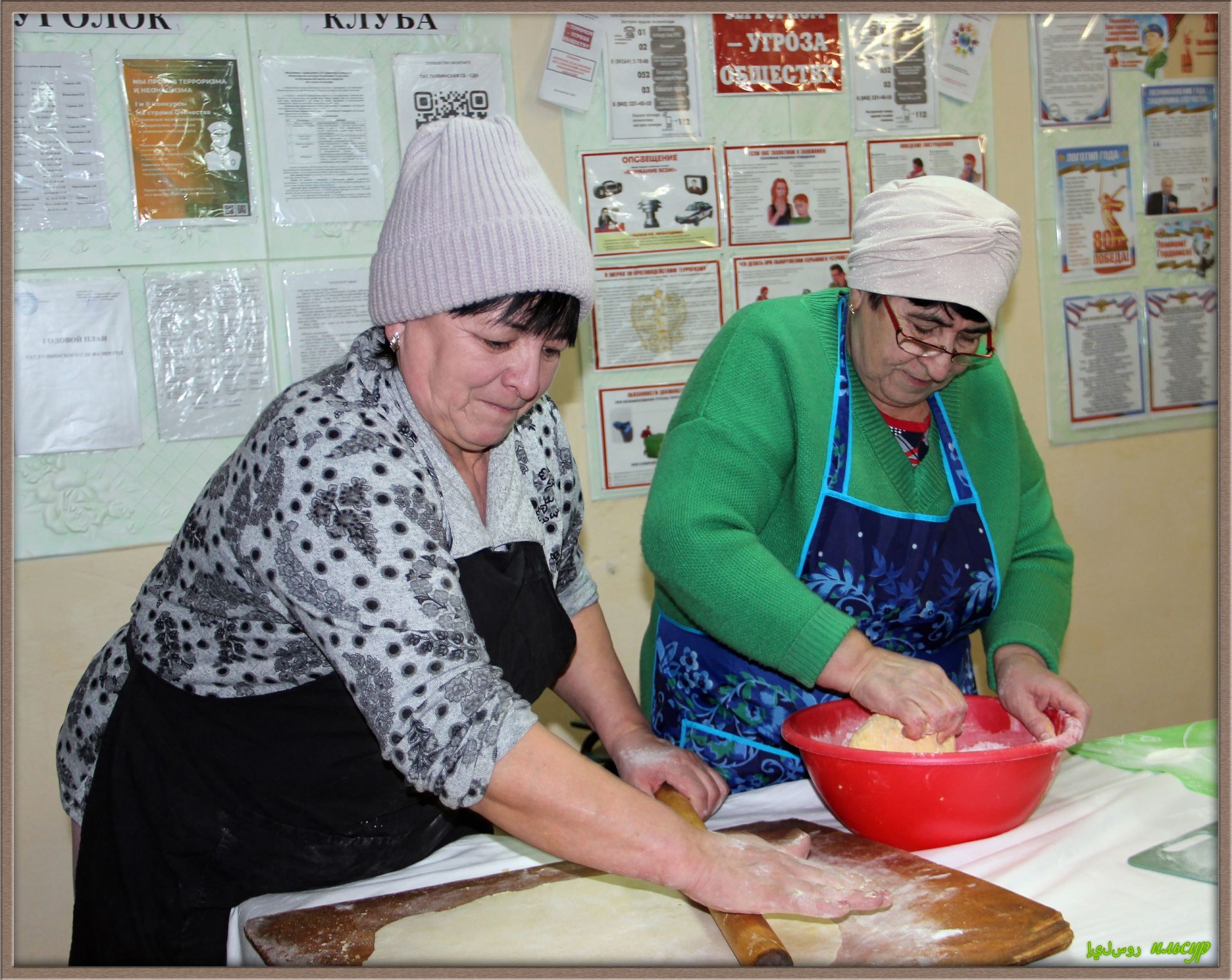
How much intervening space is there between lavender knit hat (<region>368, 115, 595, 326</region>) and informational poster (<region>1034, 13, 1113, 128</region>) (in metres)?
2.24

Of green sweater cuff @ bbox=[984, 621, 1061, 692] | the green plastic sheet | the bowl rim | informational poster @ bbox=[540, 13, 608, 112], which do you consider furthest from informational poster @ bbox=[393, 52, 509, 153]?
the green plastic sheet

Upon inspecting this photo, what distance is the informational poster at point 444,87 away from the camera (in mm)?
2412

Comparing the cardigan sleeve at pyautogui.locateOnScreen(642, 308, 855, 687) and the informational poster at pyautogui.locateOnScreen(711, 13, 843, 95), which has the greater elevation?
the informational poster at pyautogui.locateOnScreen(711, 13, 843, 95)

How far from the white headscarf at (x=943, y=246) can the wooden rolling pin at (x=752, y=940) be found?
916 millimetres

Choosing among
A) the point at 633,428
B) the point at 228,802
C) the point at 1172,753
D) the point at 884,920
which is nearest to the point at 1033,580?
the point at 1172,753

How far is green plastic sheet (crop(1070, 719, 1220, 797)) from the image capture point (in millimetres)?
1563

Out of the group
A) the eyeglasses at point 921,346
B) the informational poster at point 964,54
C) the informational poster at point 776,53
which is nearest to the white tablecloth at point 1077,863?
the eyeglasses at point 921,346

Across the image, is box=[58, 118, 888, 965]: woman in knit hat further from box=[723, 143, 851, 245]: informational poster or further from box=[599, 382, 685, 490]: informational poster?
box=[723, 143, 851, 245]: informational poster

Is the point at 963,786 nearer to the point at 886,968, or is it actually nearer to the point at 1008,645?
the point at 886,968

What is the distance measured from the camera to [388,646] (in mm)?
1066

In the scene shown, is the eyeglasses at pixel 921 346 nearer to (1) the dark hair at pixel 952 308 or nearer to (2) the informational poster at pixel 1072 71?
(1) the dark hair at pixel 952 308

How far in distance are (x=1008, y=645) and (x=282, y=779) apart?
3.81ft

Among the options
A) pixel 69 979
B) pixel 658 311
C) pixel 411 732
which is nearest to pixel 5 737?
pixel 69 979

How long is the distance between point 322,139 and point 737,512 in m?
1.40
